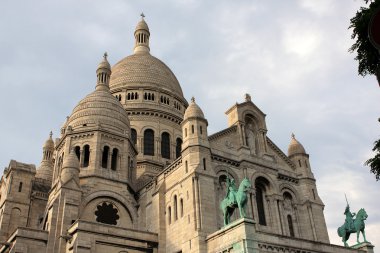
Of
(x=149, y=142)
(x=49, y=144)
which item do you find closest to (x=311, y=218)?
(x=149, y=142)

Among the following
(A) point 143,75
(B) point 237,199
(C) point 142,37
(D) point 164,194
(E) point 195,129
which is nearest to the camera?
(B) point 237,199

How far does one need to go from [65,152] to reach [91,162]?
108 inches

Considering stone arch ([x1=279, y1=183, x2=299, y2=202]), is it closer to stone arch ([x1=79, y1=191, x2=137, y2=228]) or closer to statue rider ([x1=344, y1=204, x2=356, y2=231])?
statue rider ([x1=344, y1=204, x2=356, y2=231])

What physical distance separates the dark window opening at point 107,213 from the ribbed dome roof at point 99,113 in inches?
295

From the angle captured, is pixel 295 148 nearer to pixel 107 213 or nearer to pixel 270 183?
pixel 270 183

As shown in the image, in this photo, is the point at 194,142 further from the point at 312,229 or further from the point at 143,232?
the point at 312,229

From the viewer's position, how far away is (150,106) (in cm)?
5247

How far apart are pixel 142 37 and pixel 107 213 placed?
3538cm

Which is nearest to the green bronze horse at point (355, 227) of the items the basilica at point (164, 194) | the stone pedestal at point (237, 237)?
the basilica at point (164, 194)

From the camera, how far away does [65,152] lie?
128 ft

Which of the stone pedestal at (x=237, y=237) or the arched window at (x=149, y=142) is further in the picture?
the arched window at (x=149, y=142)

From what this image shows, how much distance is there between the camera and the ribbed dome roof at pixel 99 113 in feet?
133

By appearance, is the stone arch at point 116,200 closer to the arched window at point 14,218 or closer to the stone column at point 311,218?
the arched window at point 14,218

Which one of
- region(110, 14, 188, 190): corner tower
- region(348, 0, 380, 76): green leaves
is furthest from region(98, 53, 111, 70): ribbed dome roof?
region(348, 0, 380, 76): green leaves
